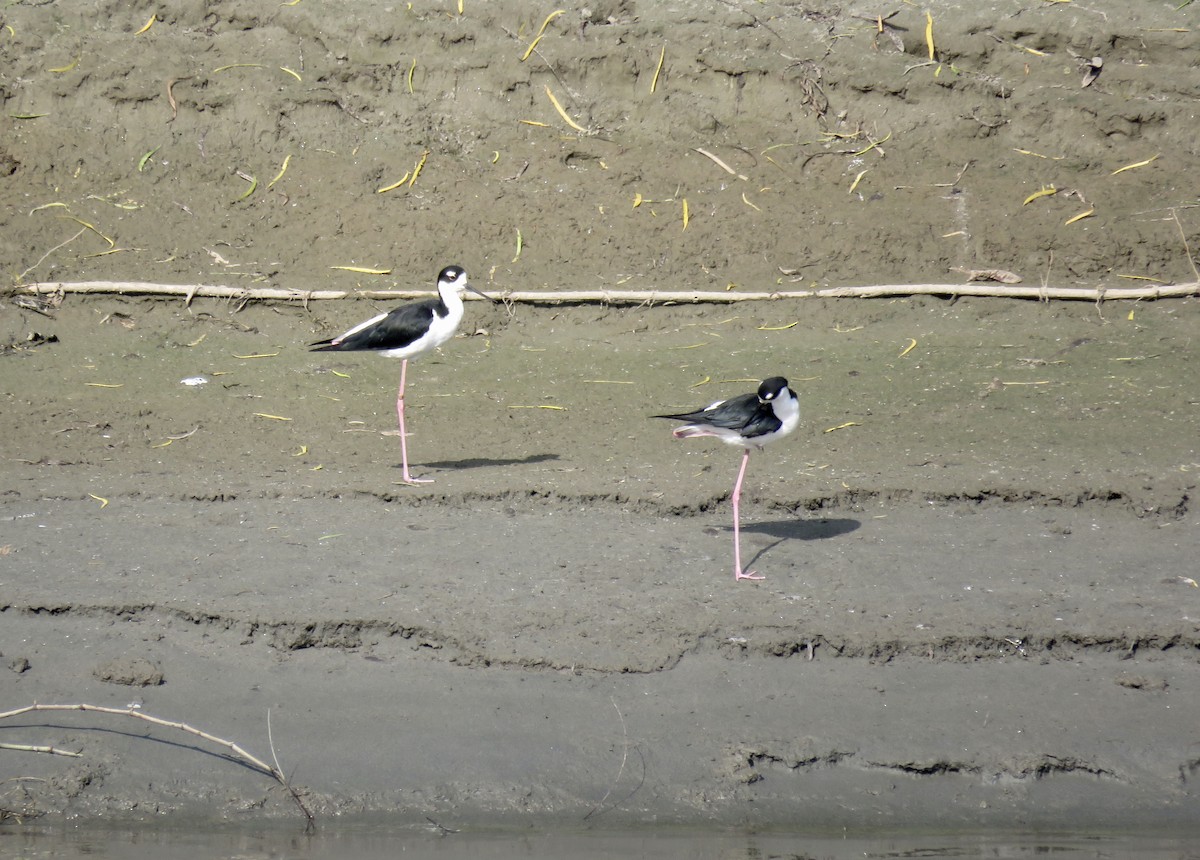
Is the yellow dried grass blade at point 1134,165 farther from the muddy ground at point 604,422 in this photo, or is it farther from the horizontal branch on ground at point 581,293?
the horizontal branch on ground at point 581,293

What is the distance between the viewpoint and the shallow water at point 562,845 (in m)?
4.34

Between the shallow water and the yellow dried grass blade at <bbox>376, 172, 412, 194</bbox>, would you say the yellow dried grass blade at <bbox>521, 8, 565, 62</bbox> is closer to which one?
the yellow dried grass blade at <bbox>376, 172, 412, 194</bbox>

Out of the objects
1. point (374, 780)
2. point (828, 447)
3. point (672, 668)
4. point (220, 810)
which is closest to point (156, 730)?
point (220, 810)

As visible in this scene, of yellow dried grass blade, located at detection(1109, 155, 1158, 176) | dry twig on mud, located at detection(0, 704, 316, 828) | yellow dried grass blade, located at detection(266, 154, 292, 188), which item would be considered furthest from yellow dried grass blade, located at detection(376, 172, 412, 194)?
dry twig on mud, located at detection(0, 704, 316, 828)

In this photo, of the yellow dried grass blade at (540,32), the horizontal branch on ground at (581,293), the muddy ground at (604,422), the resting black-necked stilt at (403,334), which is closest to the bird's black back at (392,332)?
the resting black-necked stilt at (403,334)

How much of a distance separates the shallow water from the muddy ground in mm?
81

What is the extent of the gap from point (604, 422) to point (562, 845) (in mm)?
3846

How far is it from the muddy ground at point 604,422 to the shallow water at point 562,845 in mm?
81

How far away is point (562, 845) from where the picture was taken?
441cm

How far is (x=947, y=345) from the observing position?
29.7ft

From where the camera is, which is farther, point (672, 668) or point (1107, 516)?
point (1107, 516)

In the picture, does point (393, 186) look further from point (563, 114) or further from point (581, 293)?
point (581, 293)

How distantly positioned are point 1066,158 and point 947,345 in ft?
8.45

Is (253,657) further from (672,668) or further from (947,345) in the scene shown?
(947,345)
